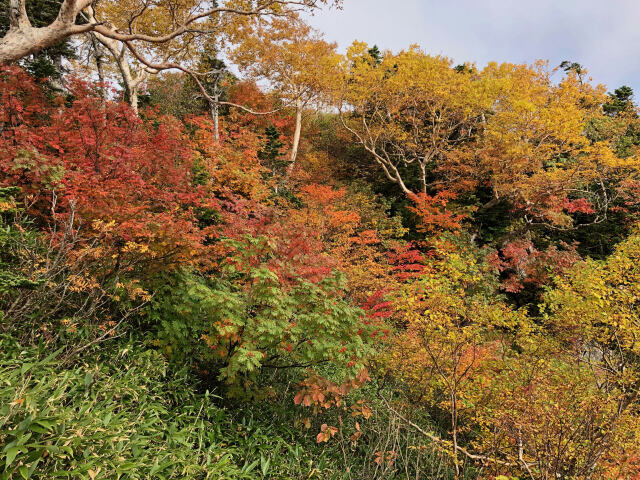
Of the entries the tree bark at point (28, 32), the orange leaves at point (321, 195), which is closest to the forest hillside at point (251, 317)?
the tree bark at point (28, 32)

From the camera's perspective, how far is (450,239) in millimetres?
13516

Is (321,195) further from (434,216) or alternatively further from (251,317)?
(251,317)

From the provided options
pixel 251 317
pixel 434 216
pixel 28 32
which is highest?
pixel 28 32

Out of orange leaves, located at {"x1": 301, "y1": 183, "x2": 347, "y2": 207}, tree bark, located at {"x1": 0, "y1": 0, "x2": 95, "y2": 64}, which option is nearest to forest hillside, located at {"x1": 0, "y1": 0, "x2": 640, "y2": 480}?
tree bark, located at {"x1": 0, "y1": 0, "x2": 95, "y2": 64}

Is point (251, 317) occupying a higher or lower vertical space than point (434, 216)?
lower

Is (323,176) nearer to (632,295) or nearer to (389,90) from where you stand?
(389,90)

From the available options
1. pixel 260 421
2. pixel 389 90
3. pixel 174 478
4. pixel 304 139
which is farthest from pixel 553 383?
pixel 304 139

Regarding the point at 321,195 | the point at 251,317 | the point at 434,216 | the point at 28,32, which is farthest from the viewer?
the point at 321,195

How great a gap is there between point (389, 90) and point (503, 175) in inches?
261

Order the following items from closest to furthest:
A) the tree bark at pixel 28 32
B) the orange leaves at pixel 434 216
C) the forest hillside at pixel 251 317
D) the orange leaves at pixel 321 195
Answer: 1. the forest hillside at pixel 251 317
2. the tree bark at pixel 28 32
3. the orange leaves at pixel 434 216
4. the orange leaves at pixel 321 195

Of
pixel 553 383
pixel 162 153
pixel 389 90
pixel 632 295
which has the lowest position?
pixel 553 383

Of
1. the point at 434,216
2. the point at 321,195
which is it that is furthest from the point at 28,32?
the point at 434,216

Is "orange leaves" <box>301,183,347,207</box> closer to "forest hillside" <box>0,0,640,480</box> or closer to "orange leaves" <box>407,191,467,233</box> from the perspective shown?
"forest hillside" <box>0,0,640,480</box>

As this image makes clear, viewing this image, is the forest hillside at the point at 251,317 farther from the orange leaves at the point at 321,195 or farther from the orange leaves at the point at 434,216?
the orange leaves at the point at 321,195
